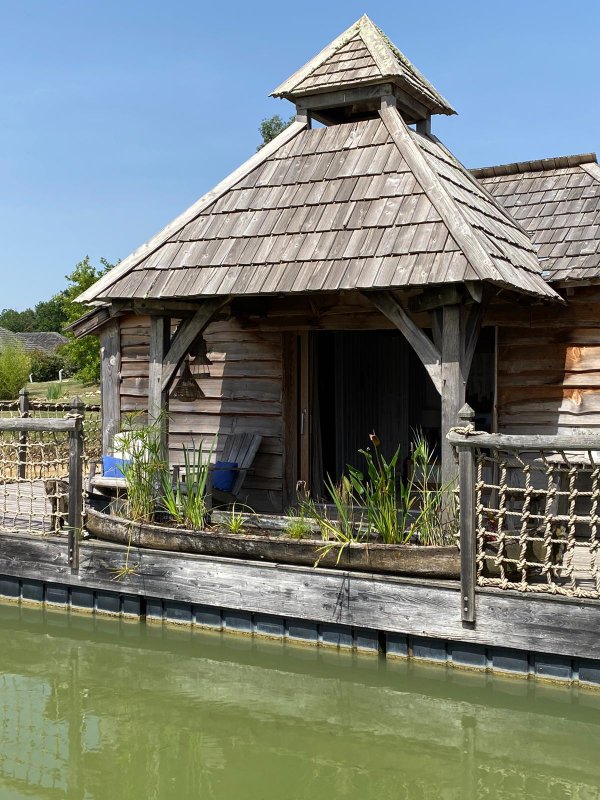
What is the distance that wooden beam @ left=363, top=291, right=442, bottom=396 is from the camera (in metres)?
7.07

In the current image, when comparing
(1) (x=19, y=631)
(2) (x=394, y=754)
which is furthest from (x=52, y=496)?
(2) (x=394, y=754)

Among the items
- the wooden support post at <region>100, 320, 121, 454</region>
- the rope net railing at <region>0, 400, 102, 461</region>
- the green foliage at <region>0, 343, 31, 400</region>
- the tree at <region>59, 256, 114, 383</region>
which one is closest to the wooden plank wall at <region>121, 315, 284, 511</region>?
the wooden support post at <region>100, 320, 121, 454</region>

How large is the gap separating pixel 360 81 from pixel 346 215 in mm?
1746

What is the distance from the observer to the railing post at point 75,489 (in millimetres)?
8023

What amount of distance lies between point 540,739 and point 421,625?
1264 millimetres

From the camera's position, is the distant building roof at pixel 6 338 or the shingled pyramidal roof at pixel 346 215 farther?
the distant building roof at pixel 6 338

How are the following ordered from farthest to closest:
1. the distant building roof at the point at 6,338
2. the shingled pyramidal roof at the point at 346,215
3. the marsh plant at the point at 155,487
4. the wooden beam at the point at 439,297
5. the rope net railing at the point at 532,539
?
the distant building roof at the point at 6,338 < the marsh plant at the point at 155,487 < the shingled pyramidal roof at the point at 346,215 < the wooden beam at the point at 439,297 < the rope net railing at the point at 532,539

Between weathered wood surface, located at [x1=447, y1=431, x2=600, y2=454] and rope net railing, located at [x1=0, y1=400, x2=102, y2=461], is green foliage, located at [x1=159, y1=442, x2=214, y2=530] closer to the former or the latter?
weathered wood surface, located at [x1=447, y1=431, x2=600, y2=454]

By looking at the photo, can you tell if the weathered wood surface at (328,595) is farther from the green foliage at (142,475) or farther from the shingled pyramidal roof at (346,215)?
the shingled pyramidal roof at (346,215)

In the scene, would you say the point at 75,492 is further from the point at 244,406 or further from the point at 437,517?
the point at 437,517

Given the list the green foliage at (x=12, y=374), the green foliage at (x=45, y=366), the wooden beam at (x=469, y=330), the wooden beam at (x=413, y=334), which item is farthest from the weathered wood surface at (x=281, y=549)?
the green foliage at (x=45, y=366)

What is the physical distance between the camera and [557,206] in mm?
10109

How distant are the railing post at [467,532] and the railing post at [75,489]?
362 centimetres

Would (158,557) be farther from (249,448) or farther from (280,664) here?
(249,448)
